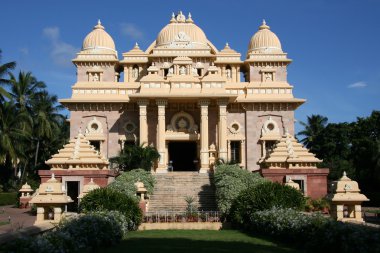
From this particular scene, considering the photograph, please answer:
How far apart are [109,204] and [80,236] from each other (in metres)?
5.17

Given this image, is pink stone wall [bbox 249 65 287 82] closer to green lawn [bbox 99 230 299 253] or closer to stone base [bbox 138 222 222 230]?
stone base [bbox 138 222 222 230]

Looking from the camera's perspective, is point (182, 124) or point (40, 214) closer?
point (40, 214)

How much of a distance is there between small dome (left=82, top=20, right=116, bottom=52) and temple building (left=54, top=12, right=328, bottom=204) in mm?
83

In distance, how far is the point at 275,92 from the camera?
123 ft

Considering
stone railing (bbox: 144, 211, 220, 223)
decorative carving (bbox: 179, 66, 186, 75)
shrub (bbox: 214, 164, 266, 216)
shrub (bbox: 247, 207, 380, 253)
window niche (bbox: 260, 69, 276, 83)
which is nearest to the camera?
shrub (bbox: 247, 207, 380, 253)

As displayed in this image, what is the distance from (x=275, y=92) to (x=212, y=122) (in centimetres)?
528

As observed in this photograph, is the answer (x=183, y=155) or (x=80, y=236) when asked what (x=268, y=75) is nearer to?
(x=183, y=155)

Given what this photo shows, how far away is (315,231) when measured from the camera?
12.9 meters

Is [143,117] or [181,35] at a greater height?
[181,35]

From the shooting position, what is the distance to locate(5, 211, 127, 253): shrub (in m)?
9.90

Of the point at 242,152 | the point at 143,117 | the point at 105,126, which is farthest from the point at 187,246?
the point at 105,126

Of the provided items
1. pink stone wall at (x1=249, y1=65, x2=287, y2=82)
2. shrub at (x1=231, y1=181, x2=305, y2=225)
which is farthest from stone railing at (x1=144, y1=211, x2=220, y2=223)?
pink stone wall at (x1=249, y1=65, x2=287, y2=82)

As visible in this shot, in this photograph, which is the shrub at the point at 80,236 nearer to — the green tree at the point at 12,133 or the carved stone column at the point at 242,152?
the carved stone column at the point at 242,152

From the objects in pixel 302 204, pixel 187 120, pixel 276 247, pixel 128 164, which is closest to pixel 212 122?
pixel 187 120
